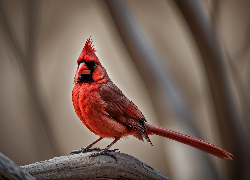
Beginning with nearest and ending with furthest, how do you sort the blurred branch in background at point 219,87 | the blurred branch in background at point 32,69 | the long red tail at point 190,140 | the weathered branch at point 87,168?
the weathered branch at point 87,168
the long red tail at point 190,140
the blurred branch in background at point 219,87
the blurred branch in background at point 32,69

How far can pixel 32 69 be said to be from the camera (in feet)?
7.72

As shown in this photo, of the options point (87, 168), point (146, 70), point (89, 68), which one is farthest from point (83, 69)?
point (146, 70)

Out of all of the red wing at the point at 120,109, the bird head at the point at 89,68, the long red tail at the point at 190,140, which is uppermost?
the bird head at the point at 89,68

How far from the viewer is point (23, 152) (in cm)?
237

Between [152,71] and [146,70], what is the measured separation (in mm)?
53

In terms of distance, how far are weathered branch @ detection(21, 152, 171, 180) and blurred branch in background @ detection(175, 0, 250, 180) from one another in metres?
1.08

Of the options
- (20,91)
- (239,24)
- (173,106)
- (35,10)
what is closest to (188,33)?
(239,24)

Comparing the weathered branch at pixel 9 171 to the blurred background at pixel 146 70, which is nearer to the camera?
the weathered branch at pixel 9 171

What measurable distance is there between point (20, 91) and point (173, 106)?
139 centimetres

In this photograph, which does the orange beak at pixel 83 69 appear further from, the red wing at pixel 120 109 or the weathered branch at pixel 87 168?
the weathered branch at pixel 87 168

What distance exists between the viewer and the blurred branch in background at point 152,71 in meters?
2.16

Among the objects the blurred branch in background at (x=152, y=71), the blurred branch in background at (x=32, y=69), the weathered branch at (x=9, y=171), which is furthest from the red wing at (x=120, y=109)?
the blurred branch in background at (x=32, y=69)

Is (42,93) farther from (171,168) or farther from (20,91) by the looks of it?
(171,168)

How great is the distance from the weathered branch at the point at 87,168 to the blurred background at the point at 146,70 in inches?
34.2
